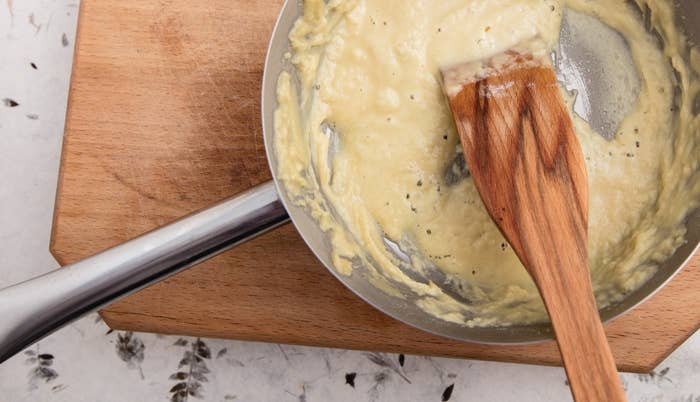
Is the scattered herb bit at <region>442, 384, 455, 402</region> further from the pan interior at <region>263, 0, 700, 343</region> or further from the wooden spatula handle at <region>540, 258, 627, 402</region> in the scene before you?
the wooden spatula handle at <region>540, 258, 627, 402</region>

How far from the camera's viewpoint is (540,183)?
3.36 ft

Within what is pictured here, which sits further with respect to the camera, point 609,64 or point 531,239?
point 609,64

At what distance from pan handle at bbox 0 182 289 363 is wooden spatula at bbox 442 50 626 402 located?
384mm

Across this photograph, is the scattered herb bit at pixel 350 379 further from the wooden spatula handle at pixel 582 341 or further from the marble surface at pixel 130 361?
the wooden spatula handle at pixel 582 341

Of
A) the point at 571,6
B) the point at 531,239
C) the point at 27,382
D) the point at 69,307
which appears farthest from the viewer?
the point at 27,382

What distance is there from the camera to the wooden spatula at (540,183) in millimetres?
901

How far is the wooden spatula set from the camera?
0.90 meters

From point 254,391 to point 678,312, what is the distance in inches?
31.4

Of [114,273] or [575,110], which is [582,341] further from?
[114,273]

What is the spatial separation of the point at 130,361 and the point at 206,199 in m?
0.40

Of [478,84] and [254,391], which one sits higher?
[478,84]

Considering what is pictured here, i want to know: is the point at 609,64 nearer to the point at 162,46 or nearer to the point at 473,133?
the point at 473,133

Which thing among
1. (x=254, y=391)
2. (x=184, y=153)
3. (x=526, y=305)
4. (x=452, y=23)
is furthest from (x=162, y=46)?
(x=526, y=305)

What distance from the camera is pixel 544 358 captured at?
1192 mm
